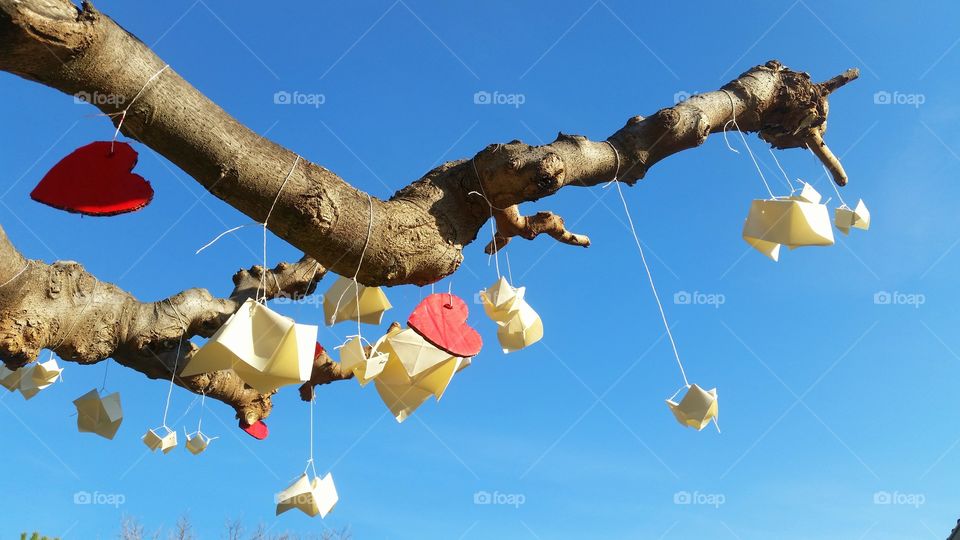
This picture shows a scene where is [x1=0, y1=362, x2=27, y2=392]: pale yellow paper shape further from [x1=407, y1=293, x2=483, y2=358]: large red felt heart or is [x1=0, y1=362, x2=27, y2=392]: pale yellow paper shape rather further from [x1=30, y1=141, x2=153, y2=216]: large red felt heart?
[x1=407, y1=293, x2=483, y2=358]: large red felt heart

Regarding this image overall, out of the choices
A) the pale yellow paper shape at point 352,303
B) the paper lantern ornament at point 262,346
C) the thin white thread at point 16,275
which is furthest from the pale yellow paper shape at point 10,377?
the paper lantern ornament at point 262,346

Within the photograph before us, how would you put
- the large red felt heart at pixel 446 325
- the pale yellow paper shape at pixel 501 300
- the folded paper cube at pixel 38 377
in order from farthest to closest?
the folded paper cube at pixel 38 377, the pale yellow paper shape at pixel 501 300, the large red felt heart at pixel 446 325

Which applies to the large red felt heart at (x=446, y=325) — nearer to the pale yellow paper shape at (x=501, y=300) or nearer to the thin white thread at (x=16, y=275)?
the pale yellow paper shape at (x=501, y=300)

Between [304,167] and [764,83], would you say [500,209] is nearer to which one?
[304,167]

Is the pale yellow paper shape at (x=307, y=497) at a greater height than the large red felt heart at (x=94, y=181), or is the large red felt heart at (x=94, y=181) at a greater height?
the large red felt heart at (x=94, y=181)

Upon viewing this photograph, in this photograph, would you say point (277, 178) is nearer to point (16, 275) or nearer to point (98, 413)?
point (16, 275)

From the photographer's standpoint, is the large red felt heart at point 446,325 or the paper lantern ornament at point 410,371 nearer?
the large red felt heart at point 446,325

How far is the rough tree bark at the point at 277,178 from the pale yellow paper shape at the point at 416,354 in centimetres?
28

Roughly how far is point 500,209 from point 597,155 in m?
0.44

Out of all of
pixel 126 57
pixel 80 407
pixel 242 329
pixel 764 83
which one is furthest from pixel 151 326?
pixel 764 83

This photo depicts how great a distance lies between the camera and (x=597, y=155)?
2.54 metres

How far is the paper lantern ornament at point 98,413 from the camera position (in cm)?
351

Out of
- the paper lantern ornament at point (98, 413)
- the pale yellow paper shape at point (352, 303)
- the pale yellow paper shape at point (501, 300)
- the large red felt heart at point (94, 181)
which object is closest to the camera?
the large red felt heart at point (94, 181)

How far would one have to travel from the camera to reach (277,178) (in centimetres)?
182
